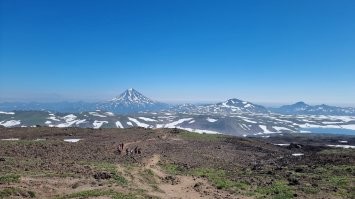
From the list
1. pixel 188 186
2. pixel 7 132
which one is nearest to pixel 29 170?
pixel 188 186

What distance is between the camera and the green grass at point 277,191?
1236 inches

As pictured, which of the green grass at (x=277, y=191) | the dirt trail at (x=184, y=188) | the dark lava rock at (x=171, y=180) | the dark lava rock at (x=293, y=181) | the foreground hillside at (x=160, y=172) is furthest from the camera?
the dark lava rock at (x=171, y=180)

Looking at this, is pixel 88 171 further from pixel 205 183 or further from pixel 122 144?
pixel 122 144

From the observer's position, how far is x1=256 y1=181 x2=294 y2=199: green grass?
3139 centimetres

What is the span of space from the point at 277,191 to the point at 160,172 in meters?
14.0

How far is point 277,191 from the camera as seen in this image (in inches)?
1286

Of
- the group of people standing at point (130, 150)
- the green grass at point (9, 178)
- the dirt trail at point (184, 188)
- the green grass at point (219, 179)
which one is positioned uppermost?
the green grass at point (9, 178)

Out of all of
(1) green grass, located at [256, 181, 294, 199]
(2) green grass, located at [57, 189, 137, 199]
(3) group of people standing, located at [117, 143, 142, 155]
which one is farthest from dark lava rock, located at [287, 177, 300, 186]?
(3) group of people standing, located at [117, 143, 142, 155]

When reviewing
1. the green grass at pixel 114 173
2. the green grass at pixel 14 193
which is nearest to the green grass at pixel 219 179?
the green grass at pixel 114 173

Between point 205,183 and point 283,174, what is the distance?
9699mm

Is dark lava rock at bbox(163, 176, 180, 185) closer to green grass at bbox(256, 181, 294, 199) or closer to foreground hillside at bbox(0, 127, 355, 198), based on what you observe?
foreground hillside at bbox(0, 127, 355, 198)

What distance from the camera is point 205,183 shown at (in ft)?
121

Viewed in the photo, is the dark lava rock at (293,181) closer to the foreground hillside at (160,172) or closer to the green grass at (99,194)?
the foreground hillside at (160,172)

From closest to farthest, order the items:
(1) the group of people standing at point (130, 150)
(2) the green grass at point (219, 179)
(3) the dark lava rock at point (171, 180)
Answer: (2) the green grass at point (219, 179), (3) the dark lava rock at point (171, 180), (1) the group of people standing at point (130, 150)
